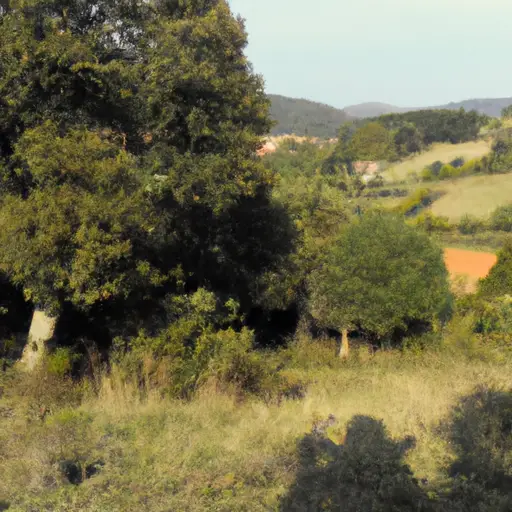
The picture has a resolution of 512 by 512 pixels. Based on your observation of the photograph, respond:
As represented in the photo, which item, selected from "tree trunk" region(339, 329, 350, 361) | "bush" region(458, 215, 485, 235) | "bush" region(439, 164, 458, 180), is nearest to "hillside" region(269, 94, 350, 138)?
"bush" region(439, 164, 458, 180)

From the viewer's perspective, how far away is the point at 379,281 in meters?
9.89

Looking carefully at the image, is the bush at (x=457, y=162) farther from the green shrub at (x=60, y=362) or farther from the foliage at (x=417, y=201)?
the green shrub at (x=60, y=362)

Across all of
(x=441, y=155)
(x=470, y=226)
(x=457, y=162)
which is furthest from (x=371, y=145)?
(x=470, y=226)

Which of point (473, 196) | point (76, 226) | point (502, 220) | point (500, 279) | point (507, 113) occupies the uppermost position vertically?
point (507, 113)

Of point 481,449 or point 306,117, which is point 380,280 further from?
point 306,117

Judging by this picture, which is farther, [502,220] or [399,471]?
[502,220]

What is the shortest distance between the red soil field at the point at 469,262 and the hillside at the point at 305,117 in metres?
119

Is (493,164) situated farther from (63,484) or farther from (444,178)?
(63,484)

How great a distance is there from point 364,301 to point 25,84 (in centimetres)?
619

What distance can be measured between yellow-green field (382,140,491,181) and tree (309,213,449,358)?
55981 mm

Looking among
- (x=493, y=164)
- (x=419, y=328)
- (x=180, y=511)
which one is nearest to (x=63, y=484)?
(x=180, y=511)

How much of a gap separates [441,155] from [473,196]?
25.5 metres

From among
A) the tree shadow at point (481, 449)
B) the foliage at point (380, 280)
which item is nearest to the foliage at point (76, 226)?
the tree shadow at point (481, 449)

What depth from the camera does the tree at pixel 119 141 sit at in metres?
6.27
